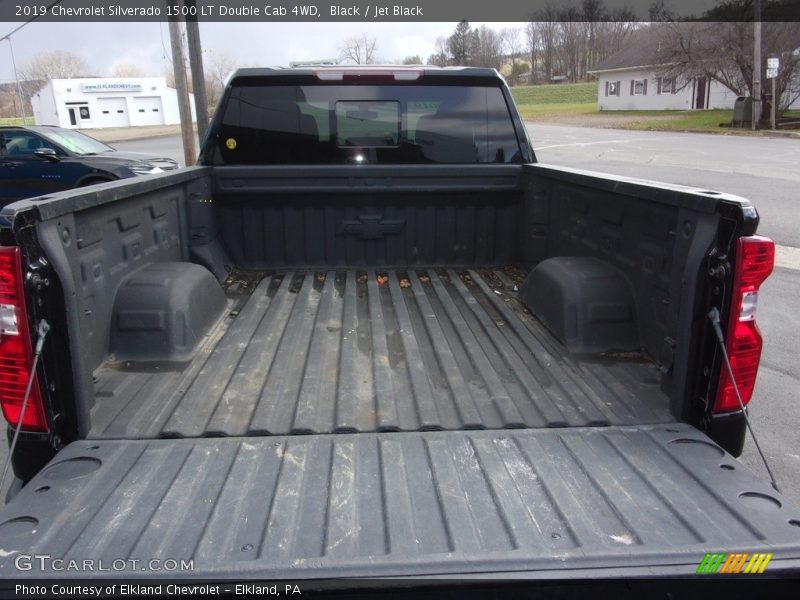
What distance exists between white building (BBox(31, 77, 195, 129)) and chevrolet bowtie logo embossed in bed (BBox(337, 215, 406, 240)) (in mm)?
60874

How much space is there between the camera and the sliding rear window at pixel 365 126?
13.5 ft

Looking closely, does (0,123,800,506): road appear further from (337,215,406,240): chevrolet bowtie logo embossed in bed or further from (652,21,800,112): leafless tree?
(652,21,800,112): leafless tree

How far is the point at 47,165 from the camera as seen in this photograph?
11.8 meters

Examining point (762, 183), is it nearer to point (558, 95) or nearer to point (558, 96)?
point (558, 96)

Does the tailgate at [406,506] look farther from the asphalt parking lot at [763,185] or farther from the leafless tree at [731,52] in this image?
the leafless tree at [731,52]

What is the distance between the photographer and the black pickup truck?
1680 mm

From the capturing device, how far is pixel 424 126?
425 centimetres

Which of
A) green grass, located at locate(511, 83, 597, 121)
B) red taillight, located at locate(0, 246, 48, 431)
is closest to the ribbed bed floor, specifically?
red taillight, located at locate(0, 246, 48, 431)

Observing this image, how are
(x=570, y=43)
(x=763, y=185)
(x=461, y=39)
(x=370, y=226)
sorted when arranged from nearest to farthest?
(x=370, y=226), (x=763, y=185), (x=461, y=39), (x=570, y=43)

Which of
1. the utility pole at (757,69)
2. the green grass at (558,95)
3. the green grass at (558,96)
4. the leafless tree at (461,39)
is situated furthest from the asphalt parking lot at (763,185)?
the leafless tree at (461,39)

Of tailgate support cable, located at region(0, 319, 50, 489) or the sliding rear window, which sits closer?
tailgate support cable, located at region(0, 319, 50, 489)

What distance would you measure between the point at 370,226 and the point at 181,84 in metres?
9.08

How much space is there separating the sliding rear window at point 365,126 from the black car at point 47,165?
8503mm

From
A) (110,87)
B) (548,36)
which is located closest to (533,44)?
(548,36)
